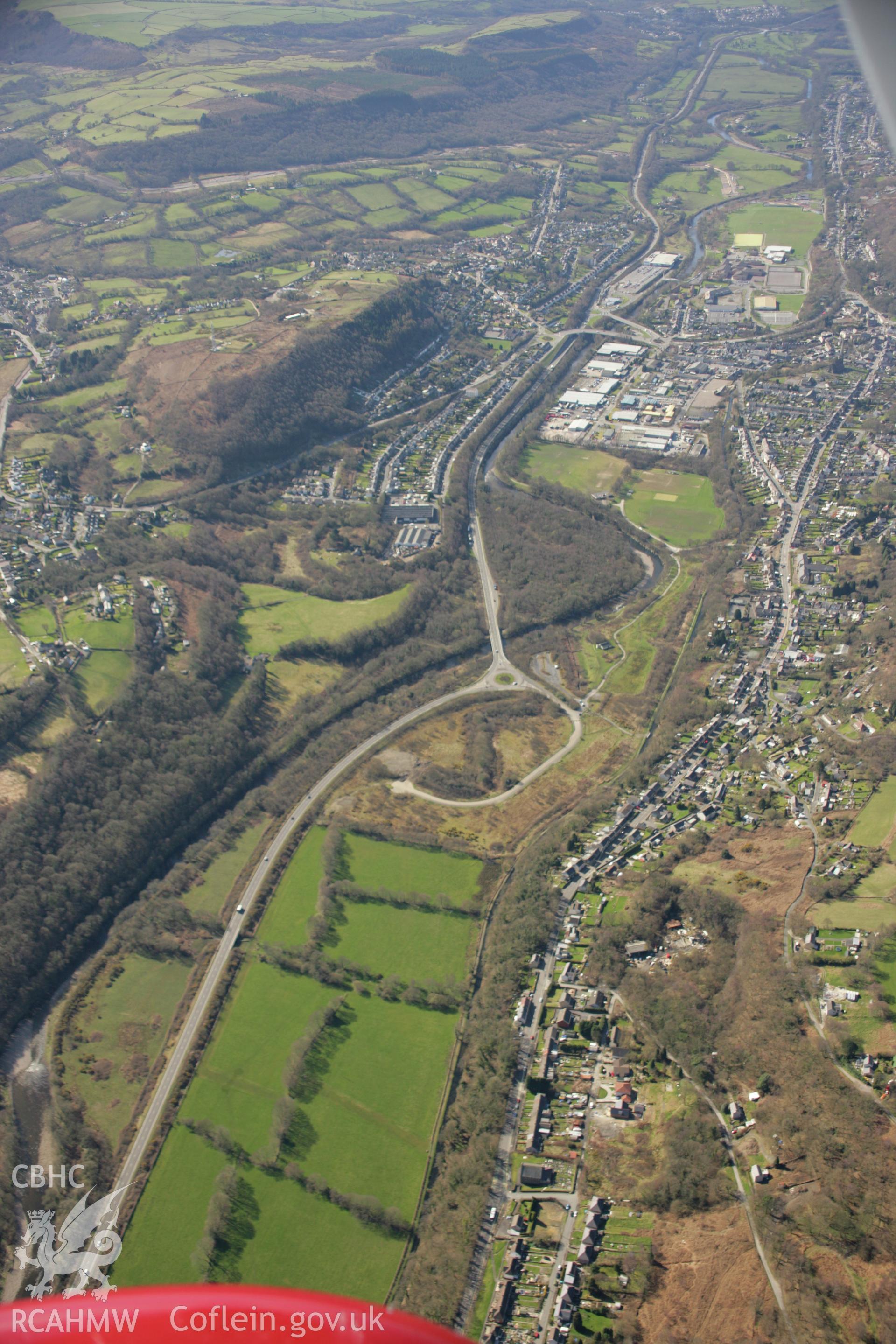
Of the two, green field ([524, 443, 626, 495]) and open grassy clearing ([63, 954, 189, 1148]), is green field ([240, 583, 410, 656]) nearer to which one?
green field ([524, 443, 626, 495])

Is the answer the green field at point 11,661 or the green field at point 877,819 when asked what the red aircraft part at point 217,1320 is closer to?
the green field at point 877,819

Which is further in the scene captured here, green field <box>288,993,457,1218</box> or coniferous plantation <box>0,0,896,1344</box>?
green field <box>288,993,457,1218</box>

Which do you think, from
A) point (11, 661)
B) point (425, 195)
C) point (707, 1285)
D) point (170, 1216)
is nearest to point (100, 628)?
point (11, 661)

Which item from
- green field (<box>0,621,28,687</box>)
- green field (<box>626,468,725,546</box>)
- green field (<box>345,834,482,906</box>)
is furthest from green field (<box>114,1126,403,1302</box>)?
green field (<box>626,468,725,546</box>)

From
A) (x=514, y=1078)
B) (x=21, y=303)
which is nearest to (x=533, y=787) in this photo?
(x=514, y=1078)

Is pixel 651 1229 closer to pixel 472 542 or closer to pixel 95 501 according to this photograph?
pixel 472 542
